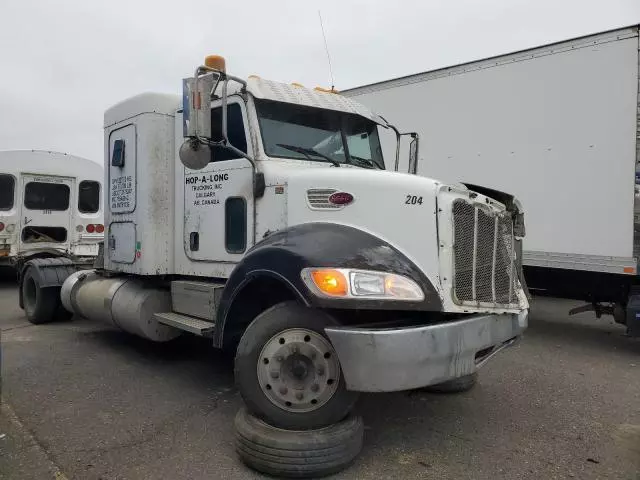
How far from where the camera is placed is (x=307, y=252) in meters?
3.18

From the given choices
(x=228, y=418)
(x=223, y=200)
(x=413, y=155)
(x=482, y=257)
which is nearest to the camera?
(x=482, y=257)

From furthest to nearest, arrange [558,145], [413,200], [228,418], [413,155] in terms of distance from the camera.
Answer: [558,145] < [413,155] < [228,418] < [413,200]

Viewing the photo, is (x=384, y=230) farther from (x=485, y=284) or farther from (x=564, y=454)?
(x=564, y=454)

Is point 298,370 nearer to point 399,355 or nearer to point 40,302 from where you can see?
point 399,355

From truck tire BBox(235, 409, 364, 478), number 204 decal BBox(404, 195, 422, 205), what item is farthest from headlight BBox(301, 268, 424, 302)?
truck tire BBox(235, 409, 364, 478)

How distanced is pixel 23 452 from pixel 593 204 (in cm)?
632

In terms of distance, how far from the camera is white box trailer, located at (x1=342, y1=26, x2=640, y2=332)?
6.11 m

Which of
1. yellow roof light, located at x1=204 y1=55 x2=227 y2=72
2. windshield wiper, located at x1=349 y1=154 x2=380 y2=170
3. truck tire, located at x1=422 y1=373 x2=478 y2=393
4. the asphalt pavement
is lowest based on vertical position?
the asphalt pavement

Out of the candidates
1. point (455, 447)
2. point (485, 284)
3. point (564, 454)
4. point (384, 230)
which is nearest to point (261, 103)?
point (384, 230)

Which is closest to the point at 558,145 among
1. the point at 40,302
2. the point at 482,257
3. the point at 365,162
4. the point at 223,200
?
the point at 365,162

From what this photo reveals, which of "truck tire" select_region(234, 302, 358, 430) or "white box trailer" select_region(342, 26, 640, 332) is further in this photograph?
"white box trailer" select_region(342, 26, 640, 332)

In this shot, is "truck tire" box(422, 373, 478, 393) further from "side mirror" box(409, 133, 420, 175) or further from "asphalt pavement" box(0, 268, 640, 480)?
"side mirror" box(409, 133, 420, 175)

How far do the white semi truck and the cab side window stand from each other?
0.6 inches

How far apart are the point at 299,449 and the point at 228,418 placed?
1167mm
